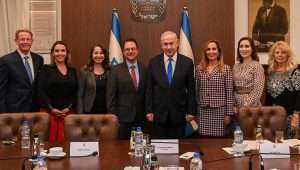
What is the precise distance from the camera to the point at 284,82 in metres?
4.50

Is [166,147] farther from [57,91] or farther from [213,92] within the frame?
[57,91]

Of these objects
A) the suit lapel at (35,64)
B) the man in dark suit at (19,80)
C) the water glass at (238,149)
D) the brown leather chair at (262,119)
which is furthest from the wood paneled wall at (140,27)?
the water glass at (238,149)

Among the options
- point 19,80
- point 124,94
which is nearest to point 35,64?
point 19,80

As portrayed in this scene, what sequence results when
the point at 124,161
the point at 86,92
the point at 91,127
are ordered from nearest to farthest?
the point at 124,161 < the point at 91,127 < the point at 86,92

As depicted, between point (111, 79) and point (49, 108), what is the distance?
0.72 meters

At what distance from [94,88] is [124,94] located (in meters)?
0.33

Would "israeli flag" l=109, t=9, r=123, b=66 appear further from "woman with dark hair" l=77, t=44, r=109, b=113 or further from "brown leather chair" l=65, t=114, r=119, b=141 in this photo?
"brown leather chair" l=65, t=114, r=119, b=141

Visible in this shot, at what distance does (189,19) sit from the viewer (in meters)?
5.64

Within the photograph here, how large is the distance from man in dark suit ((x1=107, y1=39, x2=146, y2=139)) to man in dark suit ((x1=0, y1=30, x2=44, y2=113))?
0.84 m

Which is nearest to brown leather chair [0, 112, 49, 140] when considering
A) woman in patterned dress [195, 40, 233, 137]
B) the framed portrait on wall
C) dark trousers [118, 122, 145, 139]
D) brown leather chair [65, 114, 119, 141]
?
brown leather chair [65, 114, 119, 141]

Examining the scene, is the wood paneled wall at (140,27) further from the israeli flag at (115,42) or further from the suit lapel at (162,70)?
the suit lapel at (162,70)

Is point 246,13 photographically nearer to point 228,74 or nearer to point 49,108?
point 228,74

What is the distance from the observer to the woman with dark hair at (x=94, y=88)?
4676 millimetres

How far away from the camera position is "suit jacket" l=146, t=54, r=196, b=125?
178 inches
